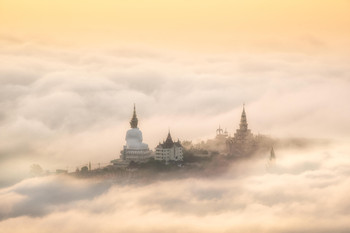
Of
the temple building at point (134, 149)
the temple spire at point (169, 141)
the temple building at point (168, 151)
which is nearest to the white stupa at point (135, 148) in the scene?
the temple building at point (134, 149)

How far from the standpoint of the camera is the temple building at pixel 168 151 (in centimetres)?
6334

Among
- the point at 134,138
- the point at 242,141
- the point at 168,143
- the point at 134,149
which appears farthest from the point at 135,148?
the point at 242,141

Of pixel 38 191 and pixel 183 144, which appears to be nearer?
pixel 38 191

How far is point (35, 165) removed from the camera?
6506 cm

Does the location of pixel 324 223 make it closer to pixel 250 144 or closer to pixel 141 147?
pixel 250 144

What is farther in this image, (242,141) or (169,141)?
(242,141)

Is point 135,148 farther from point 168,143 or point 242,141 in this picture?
point 242,141

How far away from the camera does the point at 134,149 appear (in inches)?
2542

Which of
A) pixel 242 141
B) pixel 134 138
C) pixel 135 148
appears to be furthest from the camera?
pixel 242 141

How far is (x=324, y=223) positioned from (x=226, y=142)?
917 centimetres

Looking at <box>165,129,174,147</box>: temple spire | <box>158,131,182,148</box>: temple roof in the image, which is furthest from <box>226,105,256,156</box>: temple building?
<box>165,129,174,147</box>: temple spire

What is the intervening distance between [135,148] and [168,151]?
2.56 metres

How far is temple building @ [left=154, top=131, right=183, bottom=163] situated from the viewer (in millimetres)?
63344

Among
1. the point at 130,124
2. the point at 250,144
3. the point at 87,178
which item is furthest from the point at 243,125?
the point at 87,178
